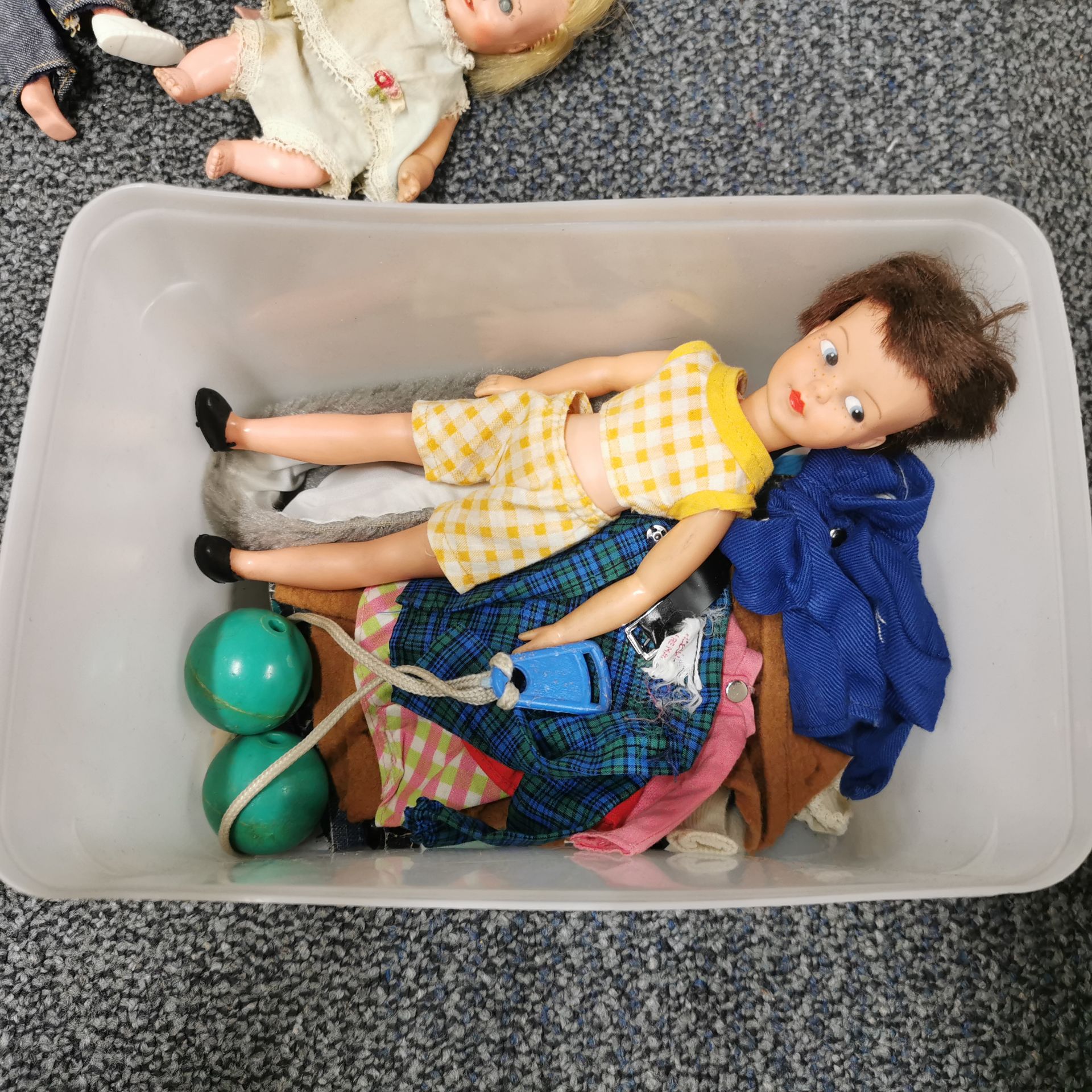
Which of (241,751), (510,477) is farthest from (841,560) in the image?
(241,751)

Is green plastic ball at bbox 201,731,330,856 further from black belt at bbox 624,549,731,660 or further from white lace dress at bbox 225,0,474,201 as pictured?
white lace dress at bbox 225,0,474,201

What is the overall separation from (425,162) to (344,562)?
444 millimetres

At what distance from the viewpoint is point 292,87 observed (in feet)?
2.95

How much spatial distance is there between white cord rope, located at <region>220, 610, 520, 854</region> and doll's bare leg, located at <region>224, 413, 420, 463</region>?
0.43 ft

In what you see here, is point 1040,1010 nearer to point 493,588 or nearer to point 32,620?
point 493,588

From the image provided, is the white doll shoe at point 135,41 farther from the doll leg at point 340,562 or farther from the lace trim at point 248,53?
the doll leg at point 340,562

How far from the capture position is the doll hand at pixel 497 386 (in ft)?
3.10

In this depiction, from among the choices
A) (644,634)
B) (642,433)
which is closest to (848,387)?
(642,433)

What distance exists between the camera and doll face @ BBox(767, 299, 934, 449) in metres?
0.76

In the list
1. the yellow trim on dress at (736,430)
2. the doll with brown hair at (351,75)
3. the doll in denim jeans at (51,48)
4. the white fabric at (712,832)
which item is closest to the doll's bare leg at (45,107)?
the doll in denim jeans at (51,48)

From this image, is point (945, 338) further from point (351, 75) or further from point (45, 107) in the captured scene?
point (45, 107)

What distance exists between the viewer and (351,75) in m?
0.91

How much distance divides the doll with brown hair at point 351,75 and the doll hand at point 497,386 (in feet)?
0.69

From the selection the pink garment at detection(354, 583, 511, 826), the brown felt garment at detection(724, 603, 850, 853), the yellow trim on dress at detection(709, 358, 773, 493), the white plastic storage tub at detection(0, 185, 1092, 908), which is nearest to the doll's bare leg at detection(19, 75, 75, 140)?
the white plastic storage tub at detection(0, 185, 1092, 908)
